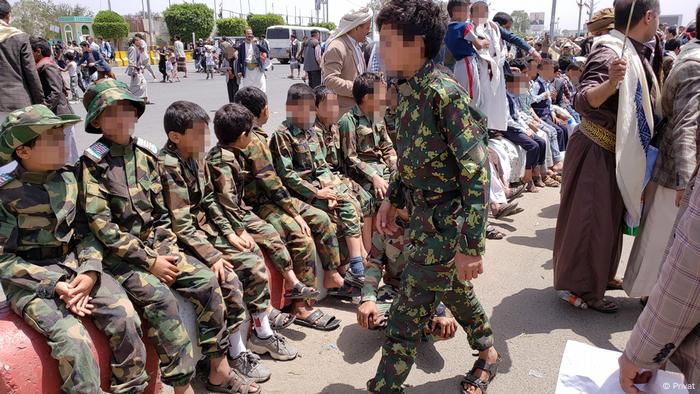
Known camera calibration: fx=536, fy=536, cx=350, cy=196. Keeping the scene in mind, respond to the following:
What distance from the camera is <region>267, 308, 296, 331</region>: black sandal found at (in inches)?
141

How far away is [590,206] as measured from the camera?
377cm

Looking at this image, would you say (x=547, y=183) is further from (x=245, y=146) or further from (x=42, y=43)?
(x=42, y=43)

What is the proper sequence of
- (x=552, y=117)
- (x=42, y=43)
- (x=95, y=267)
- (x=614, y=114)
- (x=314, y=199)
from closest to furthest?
(x=95, y=267) → (x=614, y=114) → (x=314, y=199) → (x=42, y=43) → (x=552, y=117)

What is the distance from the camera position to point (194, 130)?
309 centimetres

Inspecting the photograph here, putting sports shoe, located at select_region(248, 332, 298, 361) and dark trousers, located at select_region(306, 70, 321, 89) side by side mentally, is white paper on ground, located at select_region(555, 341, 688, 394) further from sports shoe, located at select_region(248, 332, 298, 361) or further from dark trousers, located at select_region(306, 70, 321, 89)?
dark trousers, located at select_region(306, 70, 321, 89)

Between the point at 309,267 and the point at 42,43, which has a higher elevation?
the point at 42,43

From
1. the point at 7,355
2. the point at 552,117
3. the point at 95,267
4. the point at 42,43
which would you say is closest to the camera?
the point at 7,355

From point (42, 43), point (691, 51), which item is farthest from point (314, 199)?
point (42, 43)

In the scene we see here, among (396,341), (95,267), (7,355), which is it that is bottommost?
(396,341)

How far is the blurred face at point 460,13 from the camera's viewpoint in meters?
5.38

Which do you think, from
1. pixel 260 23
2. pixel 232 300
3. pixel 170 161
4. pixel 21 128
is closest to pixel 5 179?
pixel 21 128

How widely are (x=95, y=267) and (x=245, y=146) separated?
1426 millimetres

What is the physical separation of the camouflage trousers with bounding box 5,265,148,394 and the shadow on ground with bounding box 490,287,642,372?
7.16 feet

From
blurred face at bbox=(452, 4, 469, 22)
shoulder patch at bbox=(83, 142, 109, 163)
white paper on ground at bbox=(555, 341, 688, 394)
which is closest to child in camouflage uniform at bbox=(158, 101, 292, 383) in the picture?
shoulder patch at bbox=(83, 142, 109, 163)
